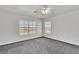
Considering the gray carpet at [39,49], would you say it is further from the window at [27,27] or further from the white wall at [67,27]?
the window at [27,27]

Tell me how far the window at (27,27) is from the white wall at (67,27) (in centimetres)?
195

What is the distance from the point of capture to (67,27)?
4.78 meters

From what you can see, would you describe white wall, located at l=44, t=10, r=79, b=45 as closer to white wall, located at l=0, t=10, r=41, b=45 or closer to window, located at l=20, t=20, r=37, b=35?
window, located at l=20, t=20, r=37, b=35

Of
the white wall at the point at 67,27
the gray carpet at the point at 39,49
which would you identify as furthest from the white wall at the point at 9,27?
the white wall at the point at 67,27

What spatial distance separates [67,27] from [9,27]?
13.2ft

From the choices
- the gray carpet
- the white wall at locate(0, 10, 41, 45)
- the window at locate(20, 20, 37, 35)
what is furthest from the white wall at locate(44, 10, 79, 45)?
the white wall at locate(0, 10, 41, 45)

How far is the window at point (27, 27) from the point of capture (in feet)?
18.9

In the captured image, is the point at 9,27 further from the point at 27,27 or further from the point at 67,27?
the point at 67,27

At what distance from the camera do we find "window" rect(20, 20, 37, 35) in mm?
5770

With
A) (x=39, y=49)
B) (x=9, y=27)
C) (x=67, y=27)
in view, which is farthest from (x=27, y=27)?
(x=67, y=27)

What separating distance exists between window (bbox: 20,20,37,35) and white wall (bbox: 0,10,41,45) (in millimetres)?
Result: 463

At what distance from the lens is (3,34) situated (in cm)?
434

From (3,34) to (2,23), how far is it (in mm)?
696
